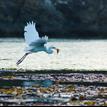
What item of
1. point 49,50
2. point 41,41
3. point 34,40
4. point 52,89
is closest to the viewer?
point 52,89

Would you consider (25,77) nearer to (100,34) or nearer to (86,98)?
(86,98)

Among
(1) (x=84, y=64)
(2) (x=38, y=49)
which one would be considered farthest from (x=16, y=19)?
(2) (x=38, y=49)

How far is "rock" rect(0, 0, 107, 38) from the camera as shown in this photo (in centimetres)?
9181

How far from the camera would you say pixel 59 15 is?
310 ft

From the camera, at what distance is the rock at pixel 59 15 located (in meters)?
91.8

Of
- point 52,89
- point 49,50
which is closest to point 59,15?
point 49,50

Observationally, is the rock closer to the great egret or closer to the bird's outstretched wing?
the great egret

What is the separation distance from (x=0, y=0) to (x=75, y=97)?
71469 mm

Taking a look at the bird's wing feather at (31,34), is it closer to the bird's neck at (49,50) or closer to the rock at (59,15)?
the bird's neck at (49,50)

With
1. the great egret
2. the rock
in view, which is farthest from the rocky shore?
the rock

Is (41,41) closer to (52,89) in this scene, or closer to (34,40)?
(34,40)

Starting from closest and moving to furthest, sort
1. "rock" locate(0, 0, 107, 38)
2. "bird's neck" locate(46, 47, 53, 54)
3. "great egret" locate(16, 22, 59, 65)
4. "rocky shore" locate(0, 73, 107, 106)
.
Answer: "rocky shore" locate(0, 73, 107, 106), "bird's neck" locate(46, 47, 53, 54), "great egret" locate(16, 22, 59, 65), "rock" locate(0, 0, 107, 38)

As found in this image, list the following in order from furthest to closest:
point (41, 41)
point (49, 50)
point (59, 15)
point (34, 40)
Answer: point (59, 15) → point (41, 41) → point (34, 40) → point (49, 50)

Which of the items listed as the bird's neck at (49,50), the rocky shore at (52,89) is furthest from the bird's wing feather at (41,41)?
the rocky shore at (52,89)
